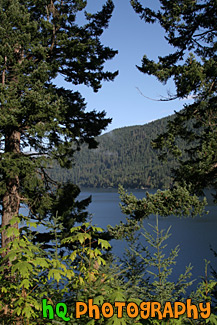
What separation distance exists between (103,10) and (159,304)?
1086 cm

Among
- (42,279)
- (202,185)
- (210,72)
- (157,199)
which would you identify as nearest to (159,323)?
(42,279)

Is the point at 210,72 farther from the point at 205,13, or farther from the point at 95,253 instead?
the point at 95,253

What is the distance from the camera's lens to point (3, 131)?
8.89 m

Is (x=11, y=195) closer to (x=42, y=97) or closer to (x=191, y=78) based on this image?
(x=42, y=97)

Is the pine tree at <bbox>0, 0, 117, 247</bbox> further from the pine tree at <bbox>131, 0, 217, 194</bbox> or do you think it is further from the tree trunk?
the pine tree at <bbox>131, 0, 217, 194</bbox>

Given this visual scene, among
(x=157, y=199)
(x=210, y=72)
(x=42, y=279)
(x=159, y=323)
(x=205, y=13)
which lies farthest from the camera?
(x=205, y=13)

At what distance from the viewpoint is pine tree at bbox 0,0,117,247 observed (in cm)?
820

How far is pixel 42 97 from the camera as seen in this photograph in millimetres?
8141

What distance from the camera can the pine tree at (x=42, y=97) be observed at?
323 inches

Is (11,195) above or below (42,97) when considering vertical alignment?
below

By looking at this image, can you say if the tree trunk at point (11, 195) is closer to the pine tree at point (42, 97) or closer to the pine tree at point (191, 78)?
the pine tree at point (42, 97)

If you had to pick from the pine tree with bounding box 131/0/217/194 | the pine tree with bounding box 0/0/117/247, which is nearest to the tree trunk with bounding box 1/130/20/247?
the pine tree with bounding box 0/0/117/247

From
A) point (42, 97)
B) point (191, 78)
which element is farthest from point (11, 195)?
point (191, 78)

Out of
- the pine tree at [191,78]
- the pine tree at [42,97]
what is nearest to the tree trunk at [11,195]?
the pine tree at [42,97]
